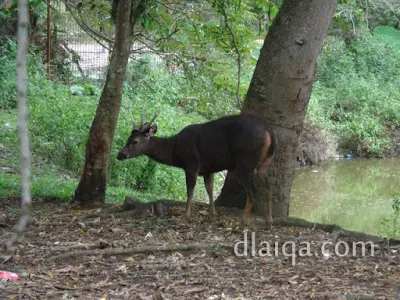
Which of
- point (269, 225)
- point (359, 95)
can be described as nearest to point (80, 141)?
point (269, 225)

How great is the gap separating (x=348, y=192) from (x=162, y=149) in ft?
34.8

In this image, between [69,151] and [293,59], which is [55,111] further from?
[293,59]

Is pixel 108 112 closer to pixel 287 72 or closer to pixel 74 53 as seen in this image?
pixel 287 72

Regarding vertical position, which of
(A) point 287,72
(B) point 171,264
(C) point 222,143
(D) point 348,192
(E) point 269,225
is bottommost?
(B) point 171,264

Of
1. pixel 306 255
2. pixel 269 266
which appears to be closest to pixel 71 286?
pixel 269 266

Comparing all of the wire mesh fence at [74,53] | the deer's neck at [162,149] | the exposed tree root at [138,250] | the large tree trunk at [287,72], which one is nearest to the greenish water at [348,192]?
the large tree trunk at [287,72]

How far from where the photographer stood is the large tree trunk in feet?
25.4

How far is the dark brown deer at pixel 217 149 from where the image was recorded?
23.6 ft

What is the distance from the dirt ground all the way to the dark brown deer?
53cm

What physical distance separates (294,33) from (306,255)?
2.85 m

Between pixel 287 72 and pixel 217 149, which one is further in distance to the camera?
pixel 287 72

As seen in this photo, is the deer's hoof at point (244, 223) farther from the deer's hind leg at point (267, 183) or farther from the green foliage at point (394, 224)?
the green foliage at point (394, 224)

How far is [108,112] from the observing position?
26.1 ft

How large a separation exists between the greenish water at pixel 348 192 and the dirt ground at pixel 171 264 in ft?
20.5
